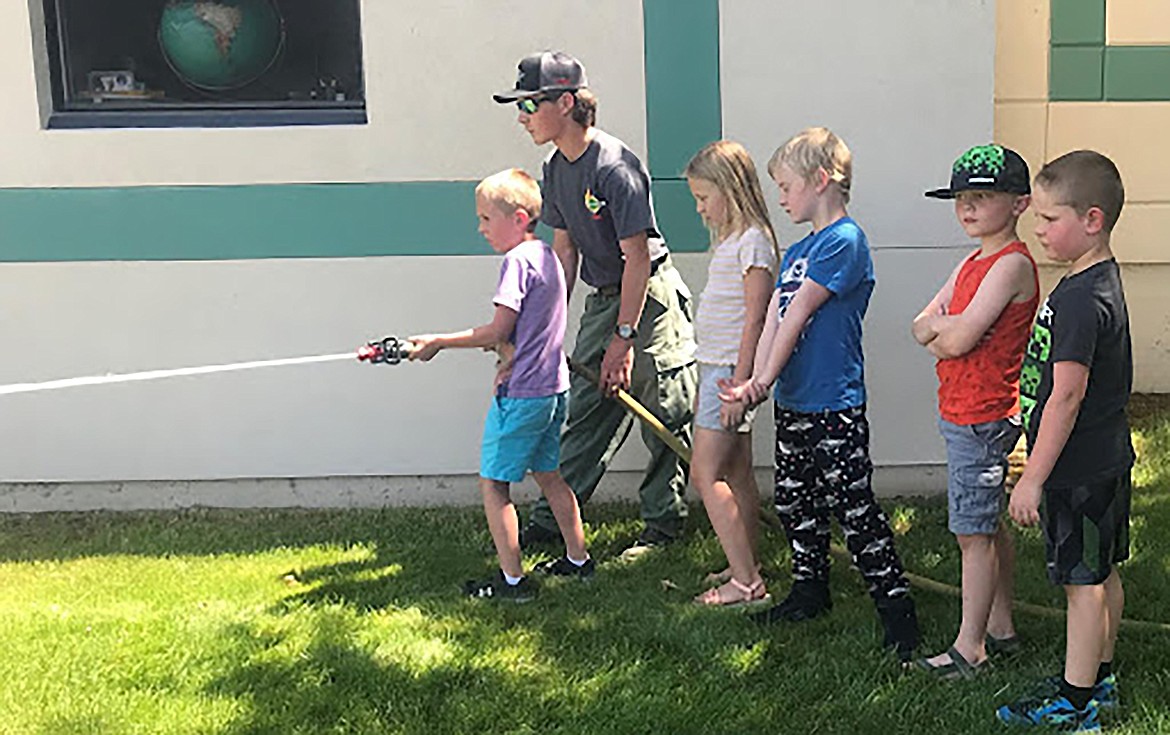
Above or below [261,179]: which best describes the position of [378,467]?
below

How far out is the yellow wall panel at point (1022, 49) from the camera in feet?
24.3

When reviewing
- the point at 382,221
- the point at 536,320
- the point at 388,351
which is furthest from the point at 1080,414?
the point at 382,221

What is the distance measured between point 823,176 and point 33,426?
3853 millimetres

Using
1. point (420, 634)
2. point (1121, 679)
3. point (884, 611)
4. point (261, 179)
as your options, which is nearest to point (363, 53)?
point (261, 179)

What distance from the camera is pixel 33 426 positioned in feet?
20.0

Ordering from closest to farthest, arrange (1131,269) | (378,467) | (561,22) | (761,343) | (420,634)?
(761,343)
(420,634)
(561,22)
(378,467)
(1131,269)

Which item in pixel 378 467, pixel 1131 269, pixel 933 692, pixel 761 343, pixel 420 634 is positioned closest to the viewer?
pixel 933 692

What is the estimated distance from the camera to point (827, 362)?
4191 mm

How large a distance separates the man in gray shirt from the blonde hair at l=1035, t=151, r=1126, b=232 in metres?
1.67

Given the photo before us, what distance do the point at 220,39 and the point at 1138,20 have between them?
493 cm

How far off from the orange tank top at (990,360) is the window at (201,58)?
3.09 metres

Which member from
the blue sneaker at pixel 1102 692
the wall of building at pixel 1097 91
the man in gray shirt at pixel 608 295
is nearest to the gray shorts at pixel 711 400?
the man in gray shirt at pixel 608 295

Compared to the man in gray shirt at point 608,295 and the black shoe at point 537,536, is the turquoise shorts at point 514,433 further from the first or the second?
the black shoe at point 537,536

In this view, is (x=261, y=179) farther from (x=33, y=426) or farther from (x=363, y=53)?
(x=33, y=426)
